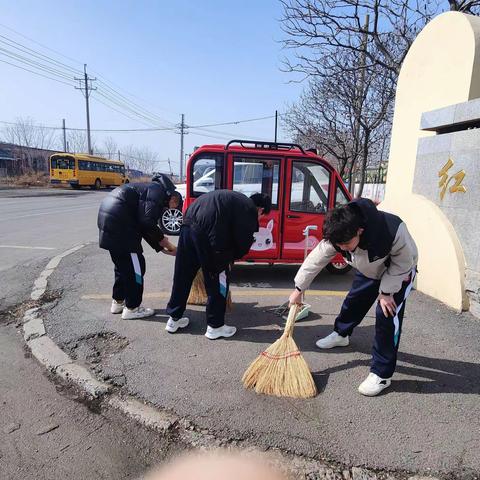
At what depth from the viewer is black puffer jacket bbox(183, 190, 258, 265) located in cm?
348

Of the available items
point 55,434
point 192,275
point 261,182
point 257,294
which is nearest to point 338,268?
point 257,294

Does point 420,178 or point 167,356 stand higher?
point 420,178

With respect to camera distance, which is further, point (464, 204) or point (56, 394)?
point (464, 204)

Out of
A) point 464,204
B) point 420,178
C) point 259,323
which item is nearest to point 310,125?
point 420,178

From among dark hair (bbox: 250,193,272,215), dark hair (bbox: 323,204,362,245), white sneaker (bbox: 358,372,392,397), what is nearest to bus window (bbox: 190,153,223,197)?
dark hair (bbox: 250,193,272,215)

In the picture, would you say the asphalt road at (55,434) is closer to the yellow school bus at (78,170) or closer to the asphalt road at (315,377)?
the asphalt road at (315,377)

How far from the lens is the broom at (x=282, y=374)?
9.39ft

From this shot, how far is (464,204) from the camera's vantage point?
4504 millimetres

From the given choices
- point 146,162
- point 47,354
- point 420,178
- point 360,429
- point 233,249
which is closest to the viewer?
point 360,429

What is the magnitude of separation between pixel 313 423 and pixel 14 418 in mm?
2064

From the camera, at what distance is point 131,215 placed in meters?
3.98

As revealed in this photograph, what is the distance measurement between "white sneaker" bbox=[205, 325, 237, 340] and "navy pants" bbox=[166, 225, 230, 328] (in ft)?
0.13

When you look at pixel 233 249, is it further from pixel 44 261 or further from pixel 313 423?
pixel 44 261

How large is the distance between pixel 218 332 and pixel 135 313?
107 centimetres
